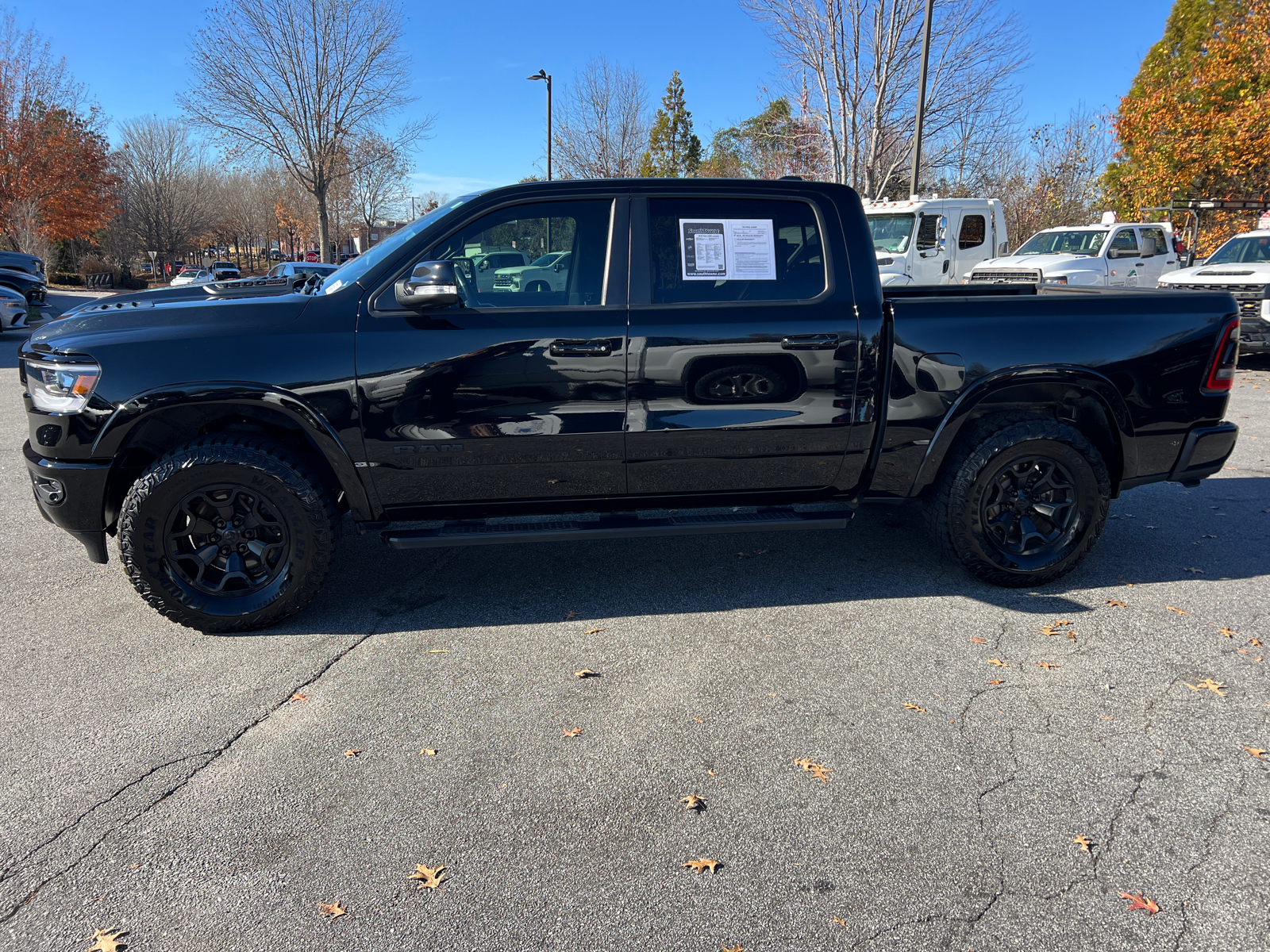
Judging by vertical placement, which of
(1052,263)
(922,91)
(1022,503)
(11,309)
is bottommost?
(1022,503)

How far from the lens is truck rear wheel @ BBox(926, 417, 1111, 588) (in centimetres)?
412

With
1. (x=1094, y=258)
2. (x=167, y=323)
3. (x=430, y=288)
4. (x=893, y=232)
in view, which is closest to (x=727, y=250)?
(x=430, y=288)

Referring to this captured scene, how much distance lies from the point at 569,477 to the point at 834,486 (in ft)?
4.30

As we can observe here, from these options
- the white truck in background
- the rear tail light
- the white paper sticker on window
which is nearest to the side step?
the white paper sticker on window

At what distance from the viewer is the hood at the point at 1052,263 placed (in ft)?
47.4

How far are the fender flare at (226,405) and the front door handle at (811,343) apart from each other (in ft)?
6.65

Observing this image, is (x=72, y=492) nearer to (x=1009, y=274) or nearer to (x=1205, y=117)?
(x=1009, y=274)

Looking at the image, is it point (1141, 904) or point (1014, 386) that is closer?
point (1141, 904)

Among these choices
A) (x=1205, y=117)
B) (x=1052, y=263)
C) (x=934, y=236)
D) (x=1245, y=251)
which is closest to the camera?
(x=1245, y=251)

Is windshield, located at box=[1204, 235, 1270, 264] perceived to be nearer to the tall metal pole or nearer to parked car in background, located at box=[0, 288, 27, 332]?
the tall metal pole

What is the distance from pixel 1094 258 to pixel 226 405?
15.4 m

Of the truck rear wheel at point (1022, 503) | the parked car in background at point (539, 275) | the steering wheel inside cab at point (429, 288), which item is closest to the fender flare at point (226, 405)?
the steering wheel inside cab at point (429, 288)

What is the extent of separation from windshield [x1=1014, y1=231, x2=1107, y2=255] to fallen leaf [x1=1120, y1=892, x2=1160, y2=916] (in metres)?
15.5

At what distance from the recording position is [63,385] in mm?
3549
